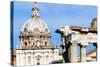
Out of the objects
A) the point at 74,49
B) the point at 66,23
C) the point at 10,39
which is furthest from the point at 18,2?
the point at 74,49

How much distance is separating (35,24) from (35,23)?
1 centimetres

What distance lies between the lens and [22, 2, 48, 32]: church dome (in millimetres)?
2578

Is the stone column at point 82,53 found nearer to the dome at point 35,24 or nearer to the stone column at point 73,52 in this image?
the stone column at point 73,52

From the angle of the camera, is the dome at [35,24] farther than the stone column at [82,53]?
No

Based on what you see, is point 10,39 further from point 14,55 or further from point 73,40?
point 73,40

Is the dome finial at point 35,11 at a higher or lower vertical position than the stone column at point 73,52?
higher

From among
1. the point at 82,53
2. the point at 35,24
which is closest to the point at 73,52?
the point at 82,53

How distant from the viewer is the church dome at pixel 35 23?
2578 mm

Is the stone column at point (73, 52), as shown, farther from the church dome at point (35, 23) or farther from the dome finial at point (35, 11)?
the dome finial at point (35, 11)

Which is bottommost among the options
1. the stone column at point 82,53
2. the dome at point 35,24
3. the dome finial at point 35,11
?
the stone column at point 82,53

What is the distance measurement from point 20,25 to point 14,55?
0.30 metres

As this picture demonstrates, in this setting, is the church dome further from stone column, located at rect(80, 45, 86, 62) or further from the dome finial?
stone column, located at rect(80, 45, 86, 62)

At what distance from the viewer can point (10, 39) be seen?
2502 mm

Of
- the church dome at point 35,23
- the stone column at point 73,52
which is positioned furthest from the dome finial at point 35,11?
the stone column at point 73,52
